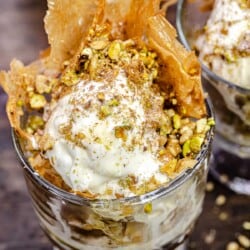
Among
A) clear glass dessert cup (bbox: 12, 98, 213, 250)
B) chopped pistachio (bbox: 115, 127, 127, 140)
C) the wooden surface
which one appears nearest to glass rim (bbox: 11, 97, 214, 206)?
clear glass dessert cup (bbox: 12, 98, 213, 250)

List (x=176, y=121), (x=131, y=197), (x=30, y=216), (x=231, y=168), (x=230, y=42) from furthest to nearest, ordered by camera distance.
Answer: (x=231, y=168) → (x=30, y=216) → (x=230, y=42) → (x=176, y=121) → (x=131, y=197)

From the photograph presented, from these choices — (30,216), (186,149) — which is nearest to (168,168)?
(186,149)

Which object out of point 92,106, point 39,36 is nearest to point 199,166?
point 92,106

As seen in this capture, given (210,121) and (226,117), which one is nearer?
(210,121)

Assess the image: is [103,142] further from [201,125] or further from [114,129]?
[201,125]

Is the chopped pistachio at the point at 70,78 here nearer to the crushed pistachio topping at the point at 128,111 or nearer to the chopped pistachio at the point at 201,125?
the crushed pistachio topping at the point at 128,111

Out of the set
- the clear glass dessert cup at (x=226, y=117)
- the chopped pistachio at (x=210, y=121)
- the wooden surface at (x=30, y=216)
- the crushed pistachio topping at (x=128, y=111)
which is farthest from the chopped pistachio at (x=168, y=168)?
the wooden surface at (x=30, y=216)

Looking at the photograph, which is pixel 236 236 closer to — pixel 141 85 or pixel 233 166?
pixel 233 166
